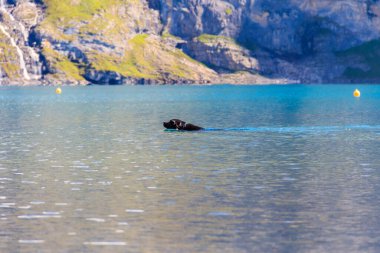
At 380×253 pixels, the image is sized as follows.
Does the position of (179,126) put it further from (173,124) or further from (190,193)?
(190,193)

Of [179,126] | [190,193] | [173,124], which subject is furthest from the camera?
[173,124]

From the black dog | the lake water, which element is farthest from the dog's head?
the lake water

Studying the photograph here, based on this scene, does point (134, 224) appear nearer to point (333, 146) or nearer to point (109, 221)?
point (109, 221)

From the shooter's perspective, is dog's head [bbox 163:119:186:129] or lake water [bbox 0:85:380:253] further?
dog's head [bbox 163:119:186:129]

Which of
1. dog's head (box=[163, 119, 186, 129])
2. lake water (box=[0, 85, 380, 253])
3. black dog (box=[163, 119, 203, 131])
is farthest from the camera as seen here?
dog's head (box=[163, 119, 186, 129])

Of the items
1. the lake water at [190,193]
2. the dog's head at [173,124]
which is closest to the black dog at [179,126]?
the dog's head at [173,124]

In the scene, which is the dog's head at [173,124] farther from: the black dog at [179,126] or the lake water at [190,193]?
the lake water at [190,193]

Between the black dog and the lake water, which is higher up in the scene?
the lake water

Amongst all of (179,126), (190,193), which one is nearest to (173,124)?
(179,126)

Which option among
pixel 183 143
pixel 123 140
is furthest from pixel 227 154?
pixel 123 140

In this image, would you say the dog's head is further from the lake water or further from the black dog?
the lake water

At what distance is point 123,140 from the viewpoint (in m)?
108

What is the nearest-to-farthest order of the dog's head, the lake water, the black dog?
the lake water < the black dog < the dog's head

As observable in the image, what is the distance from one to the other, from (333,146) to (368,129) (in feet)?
107
